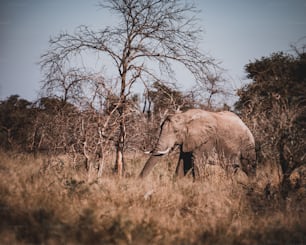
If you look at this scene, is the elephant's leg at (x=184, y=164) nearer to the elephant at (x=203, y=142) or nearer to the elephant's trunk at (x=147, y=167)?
the elephant at (x=203, y=142)

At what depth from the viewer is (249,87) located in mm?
13039

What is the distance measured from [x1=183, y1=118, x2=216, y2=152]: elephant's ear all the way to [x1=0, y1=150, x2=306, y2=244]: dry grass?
2.04 m

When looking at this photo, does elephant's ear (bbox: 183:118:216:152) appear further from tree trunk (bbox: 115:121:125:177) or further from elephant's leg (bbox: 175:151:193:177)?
tree trunk (bbox: 115:121:125:177)

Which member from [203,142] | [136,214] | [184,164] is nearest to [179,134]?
[203,142]

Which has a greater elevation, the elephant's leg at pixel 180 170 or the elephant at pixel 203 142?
the elephant at pixel 203 142

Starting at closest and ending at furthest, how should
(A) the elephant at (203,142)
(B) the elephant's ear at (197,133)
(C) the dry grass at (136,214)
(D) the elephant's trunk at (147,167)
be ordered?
(C) the dry grass at (136,214) → (D) the elephant's trunk at (147,167) → (A) the elephant at (203,142) → (B) the elephant's ear at (197,133)

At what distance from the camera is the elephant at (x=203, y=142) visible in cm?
652

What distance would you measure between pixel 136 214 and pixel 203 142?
3.77 metres

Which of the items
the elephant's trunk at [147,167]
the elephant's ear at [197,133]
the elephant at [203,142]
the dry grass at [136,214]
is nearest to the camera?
the dry grass at [136,214]

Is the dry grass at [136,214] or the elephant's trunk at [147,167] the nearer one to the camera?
the dry grass at [136,214]

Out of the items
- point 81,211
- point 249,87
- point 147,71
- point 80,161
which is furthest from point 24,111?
point 81,211

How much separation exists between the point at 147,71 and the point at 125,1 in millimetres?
1789

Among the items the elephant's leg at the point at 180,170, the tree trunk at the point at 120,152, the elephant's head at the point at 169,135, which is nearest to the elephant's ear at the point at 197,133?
the elephant's head at the point at 169,135

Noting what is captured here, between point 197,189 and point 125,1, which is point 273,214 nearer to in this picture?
point 197,189
